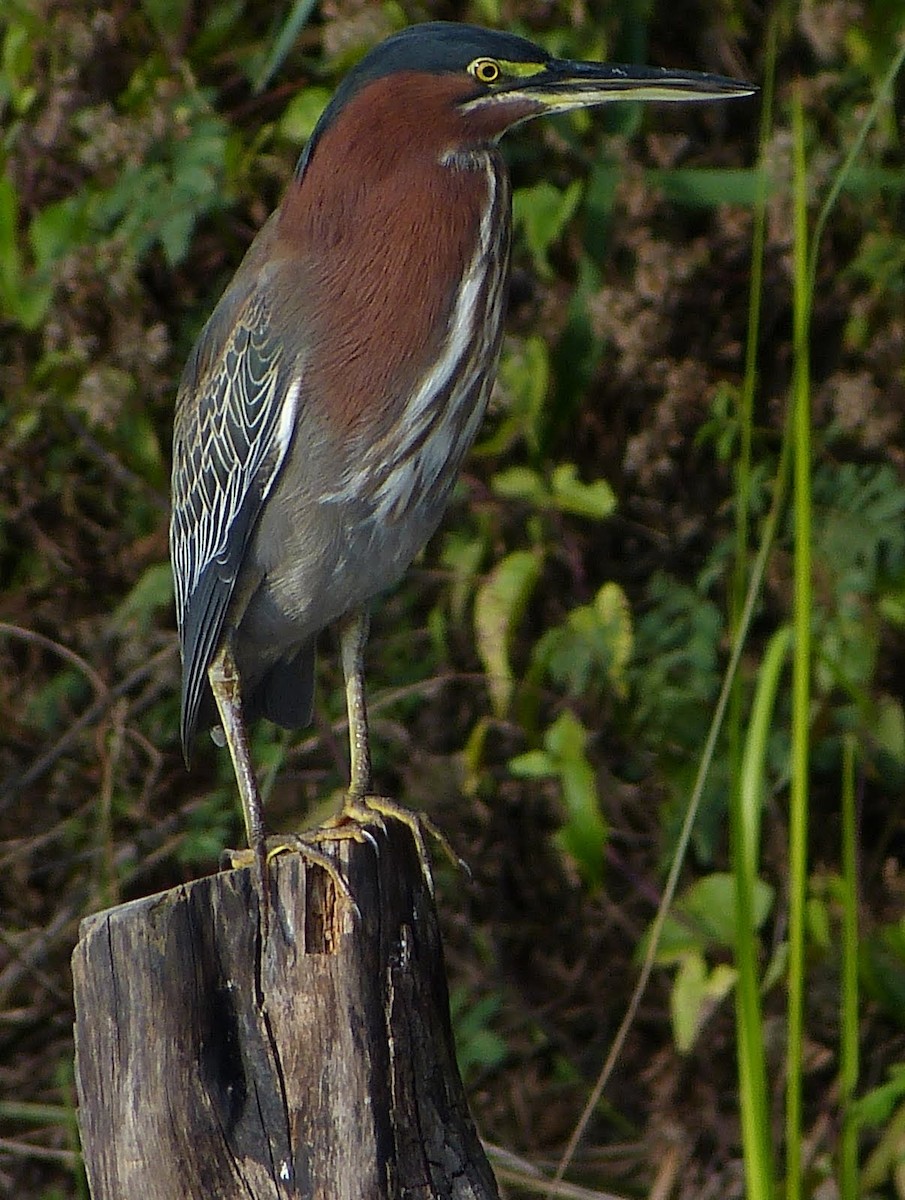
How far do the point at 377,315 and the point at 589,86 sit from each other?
35cm

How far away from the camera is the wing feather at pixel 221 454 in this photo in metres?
2.00

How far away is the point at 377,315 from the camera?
1.90 m

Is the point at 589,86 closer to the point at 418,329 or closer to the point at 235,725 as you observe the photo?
the point at 418,329

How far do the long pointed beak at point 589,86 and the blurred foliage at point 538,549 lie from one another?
84cm

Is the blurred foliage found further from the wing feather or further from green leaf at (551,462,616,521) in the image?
the wing feather

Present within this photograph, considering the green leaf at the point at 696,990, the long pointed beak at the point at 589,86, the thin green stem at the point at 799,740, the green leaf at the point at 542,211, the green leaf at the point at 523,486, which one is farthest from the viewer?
the green leaf at the point at 523,486

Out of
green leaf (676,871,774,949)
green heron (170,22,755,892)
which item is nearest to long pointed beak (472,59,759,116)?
green heron (170,22,755,892)

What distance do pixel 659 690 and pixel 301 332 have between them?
1.25 meters

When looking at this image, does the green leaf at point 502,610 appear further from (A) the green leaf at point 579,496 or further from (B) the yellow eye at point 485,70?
(B) the yellow eye at point 485,70

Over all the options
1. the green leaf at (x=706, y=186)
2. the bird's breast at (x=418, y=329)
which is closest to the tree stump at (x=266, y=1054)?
the bird's breast at (x=418, y=329)

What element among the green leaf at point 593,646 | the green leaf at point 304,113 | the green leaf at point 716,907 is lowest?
the green leaf at point 716,907

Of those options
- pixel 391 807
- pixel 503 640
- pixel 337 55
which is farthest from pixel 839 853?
pixel 337 55

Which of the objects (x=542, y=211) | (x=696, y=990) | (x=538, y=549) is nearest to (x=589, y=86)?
(x=542, y=211)

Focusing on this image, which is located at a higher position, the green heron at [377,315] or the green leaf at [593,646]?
the green heron at [377,315]
